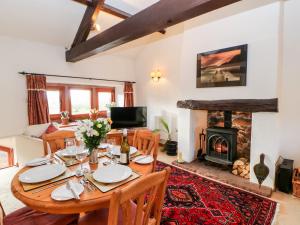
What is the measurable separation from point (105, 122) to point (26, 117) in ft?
9.42

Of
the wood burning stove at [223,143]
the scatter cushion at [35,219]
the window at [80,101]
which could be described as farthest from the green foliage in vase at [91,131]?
the window at [80,101]

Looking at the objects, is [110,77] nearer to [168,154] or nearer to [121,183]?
[168,154]

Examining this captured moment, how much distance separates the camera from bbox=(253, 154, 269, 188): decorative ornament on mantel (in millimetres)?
2477

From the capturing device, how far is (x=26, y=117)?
3500 mm

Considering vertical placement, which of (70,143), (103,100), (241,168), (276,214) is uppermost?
(103,100)

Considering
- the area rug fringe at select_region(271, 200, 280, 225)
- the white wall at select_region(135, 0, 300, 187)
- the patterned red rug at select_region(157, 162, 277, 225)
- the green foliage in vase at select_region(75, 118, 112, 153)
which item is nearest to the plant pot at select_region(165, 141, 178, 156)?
the white wall at select_region(135, 0, 300, 187)

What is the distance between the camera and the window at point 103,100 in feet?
16.0

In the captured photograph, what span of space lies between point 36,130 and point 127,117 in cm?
192

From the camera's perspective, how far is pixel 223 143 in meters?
3.23

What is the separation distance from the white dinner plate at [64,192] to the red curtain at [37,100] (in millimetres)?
2904

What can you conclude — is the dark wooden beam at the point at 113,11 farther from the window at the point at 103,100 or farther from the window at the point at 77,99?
the window at the point at 103,100

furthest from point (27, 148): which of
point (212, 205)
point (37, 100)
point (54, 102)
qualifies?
point (212, 205)

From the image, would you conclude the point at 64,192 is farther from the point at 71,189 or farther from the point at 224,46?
the point at 224,46

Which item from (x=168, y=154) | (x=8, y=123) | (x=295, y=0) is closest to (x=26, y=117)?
(x=8, y=123)
